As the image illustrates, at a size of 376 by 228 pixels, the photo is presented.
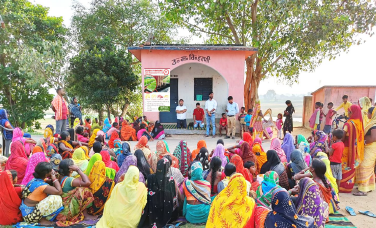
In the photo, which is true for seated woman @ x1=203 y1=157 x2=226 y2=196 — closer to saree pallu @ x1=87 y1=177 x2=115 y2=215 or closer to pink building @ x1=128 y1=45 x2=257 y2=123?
saree pallu @ x1=87 y1=177 x2=115 y2=215

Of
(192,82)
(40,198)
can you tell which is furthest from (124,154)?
(192,82)

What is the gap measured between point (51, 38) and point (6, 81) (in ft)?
10.6

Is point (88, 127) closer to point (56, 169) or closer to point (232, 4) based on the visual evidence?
point (56, 169)

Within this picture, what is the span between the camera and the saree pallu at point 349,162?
530 centimetres

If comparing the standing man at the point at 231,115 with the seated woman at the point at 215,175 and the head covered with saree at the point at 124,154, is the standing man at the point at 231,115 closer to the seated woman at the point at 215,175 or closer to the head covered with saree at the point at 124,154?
the head covered with saree at the point at 124,154

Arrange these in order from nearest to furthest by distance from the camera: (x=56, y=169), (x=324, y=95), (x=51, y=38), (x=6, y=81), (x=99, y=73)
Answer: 1. (x=56, y=169)
2. (x=324, y=95)
3. (x=99, y=73)
4. (x=6, y=81)
5. (x=51, y=38)

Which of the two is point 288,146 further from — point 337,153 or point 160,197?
point 160,197

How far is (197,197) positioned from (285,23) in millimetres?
11083

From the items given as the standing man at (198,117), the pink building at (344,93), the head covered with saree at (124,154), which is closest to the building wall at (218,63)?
the standing man at (198,117)

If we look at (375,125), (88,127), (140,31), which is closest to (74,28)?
(140,31)

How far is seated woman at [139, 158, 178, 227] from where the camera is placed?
3.73 metres

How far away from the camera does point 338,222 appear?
394 cm

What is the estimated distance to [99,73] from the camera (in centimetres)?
1270

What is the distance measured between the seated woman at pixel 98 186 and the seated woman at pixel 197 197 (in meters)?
1.27
